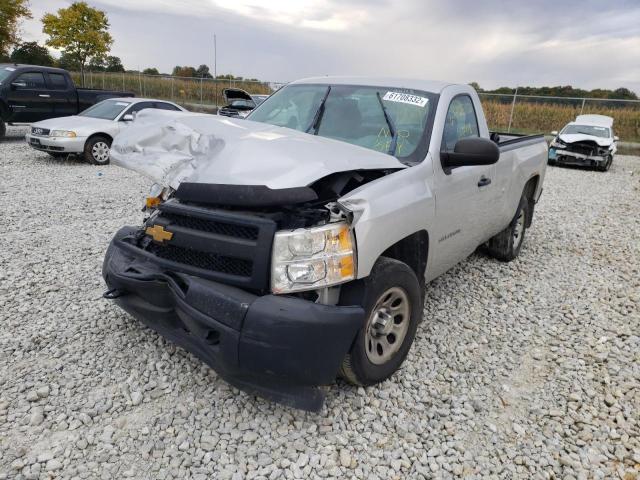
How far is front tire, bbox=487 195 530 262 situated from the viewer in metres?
5.35

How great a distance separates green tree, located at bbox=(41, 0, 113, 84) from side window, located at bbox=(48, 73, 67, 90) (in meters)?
22.2

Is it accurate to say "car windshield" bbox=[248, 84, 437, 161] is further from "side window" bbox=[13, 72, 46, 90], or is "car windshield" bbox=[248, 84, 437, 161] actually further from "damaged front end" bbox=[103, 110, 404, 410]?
"side window" bbox=[13, 72, 46, 90]

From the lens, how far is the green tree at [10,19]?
27000 mm

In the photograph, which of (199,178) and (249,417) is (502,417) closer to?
(249,417)

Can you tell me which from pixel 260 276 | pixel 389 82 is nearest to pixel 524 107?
pixel 389 82

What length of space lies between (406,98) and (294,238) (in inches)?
75.7

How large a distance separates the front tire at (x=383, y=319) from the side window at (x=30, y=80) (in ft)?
43.7

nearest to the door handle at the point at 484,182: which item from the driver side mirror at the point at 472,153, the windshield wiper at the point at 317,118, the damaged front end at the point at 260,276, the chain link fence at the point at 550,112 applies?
the driver side mirror at the point at 472,153

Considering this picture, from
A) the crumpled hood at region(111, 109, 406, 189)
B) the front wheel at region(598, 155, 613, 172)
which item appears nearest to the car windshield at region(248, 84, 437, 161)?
the crumpled hood at region(111, 109, 406, 189)

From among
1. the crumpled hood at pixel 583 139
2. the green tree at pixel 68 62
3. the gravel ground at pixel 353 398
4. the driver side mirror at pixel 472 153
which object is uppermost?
the green tree at pixel 68 62

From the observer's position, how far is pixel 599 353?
3645 millimetres

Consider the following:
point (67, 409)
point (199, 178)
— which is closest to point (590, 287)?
point (199, 178)

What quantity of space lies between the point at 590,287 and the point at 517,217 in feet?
3.47

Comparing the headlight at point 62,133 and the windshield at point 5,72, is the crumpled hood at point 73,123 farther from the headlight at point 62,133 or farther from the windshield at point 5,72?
the windshield at point 5,72
